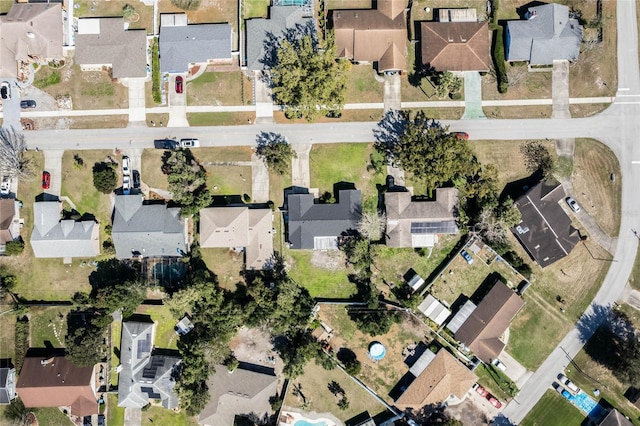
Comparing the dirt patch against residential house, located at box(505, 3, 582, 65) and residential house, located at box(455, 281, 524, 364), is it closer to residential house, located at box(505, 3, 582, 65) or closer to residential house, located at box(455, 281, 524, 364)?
residential house, located at box(455, 281, 524, 364)

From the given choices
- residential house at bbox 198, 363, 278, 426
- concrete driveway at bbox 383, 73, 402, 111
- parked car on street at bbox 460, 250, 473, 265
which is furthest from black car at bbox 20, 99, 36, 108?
parked car on street at bbox 460, 250, 473, 265

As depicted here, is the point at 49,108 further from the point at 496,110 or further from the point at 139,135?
the point at 496,110

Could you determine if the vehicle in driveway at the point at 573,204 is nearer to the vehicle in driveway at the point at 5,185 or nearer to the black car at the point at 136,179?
the black car at the point at 136,179

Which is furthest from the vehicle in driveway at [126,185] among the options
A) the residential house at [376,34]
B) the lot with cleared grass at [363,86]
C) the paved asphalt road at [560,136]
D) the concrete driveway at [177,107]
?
the residential house at [376,34]

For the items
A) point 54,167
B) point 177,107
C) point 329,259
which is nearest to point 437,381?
point 329,259

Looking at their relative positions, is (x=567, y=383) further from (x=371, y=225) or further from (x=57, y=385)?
(x=57, y=385)

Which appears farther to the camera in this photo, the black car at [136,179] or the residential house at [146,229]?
the black car at [136,179]
